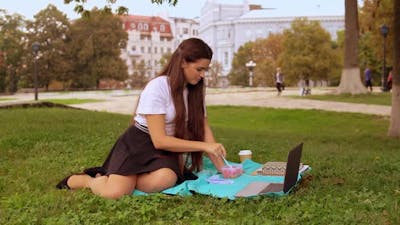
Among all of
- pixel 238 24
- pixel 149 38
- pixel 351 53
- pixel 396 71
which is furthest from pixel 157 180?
pixel 149 38

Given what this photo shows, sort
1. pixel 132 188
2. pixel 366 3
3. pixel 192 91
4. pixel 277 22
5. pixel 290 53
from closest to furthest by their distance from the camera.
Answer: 1. pixel 132 188
2. pixel 192 91
3. pixel 366 3
4. pixel 290 53
5. pixel 277 22

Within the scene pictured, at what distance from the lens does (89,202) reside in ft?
A: 11.2

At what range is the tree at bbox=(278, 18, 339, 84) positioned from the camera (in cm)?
4569

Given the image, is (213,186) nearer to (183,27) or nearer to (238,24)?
(238,24)

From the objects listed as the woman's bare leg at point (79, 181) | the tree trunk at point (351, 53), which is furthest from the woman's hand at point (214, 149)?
the tree trunk at point (351, 53)

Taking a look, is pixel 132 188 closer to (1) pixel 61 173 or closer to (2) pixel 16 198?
(2) pixel 16 198

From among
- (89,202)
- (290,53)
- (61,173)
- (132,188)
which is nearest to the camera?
(89,202)

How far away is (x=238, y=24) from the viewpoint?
8256 cm

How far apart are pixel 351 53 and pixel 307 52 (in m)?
27.8

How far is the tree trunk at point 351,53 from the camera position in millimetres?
17625

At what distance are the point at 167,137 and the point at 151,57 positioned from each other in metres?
89.7

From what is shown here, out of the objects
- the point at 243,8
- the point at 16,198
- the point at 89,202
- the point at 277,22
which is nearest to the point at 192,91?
the point at 89,202

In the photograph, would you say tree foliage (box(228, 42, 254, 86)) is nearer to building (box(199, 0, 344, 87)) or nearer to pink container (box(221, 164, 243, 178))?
building (box(199, 0, 344, 87))

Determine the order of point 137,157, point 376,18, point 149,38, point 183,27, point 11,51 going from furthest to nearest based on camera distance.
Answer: point 183,27 < point 149,38 < point 11,51 < point 376,18 < point 137,157
